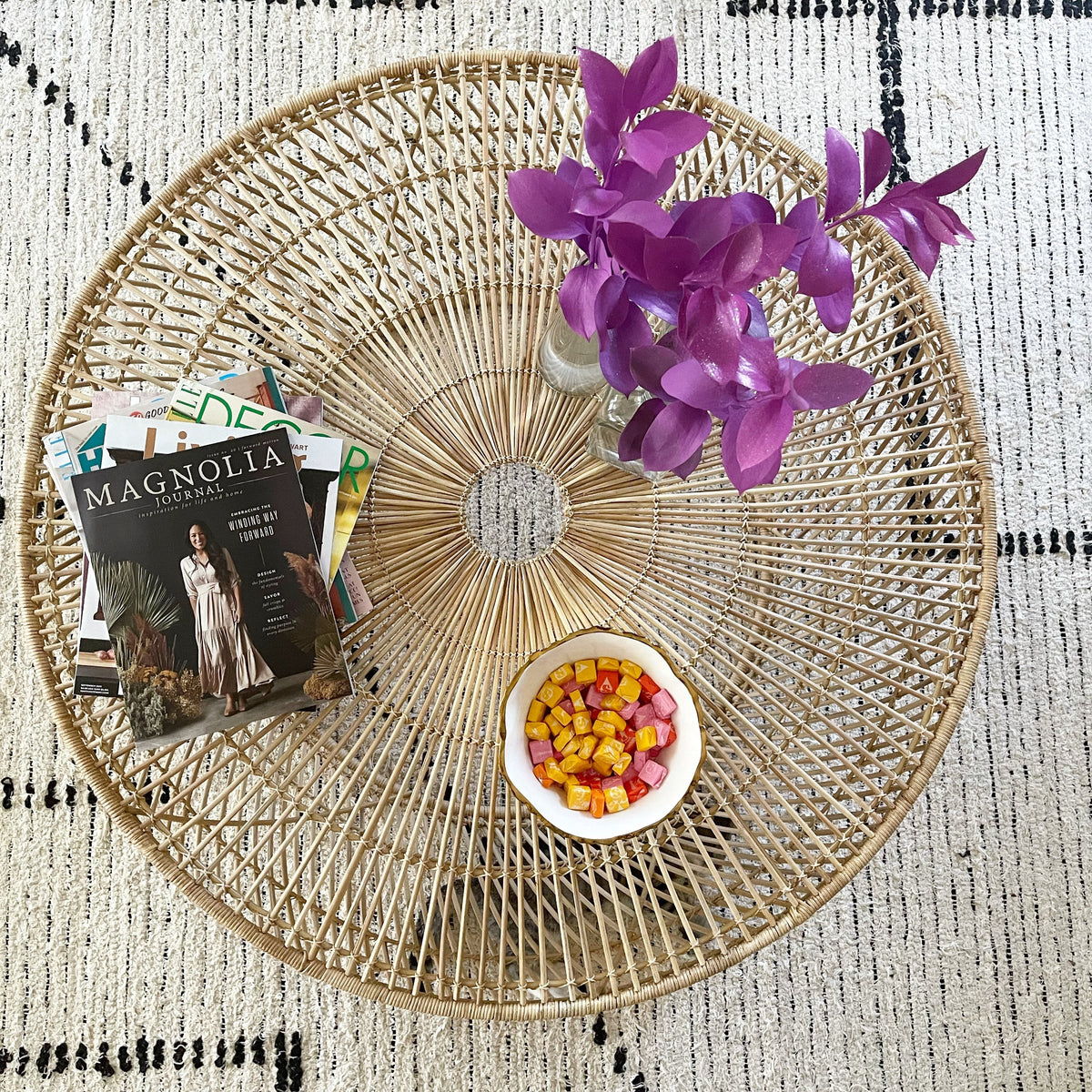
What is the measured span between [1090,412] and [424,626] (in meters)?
0.94

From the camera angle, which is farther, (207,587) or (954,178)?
(207,587)

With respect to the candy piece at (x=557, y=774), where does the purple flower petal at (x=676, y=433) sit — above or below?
above

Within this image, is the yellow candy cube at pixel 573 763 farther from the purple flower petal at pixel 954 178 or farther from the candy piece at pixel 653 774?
the purple flower petal at pixel 954 178

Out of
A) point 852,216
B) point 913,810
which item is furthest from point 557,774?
point 913,810

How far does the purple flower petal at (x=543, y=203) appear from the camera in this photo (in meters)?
0.52

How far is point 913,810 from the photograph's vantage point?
112cm

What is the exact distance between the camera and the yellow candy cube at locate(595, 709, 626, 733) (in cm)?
72

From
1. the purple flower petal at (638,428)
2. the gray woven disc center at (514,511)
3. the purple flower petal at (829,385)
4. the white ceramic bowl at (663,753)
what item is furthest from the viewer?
the gray woven disc center at (514,511)

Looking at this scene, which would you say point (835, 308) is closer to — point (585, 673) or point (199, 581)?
point (585, 673)

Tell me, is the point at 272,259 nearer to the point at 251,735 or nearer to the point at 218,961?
the point at 251,735

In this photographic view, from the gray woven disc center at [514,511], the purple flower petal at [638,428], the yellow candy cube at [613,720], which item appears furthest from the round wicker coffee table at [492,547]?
the purple flower petal at [638,428]

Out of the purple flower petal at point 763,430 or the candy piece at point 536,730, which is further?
the candy piece at point 536,730

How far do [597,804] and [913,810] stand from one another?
610 millimetres

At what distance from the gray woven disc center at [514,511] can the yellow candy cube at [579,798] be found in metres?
0.22
